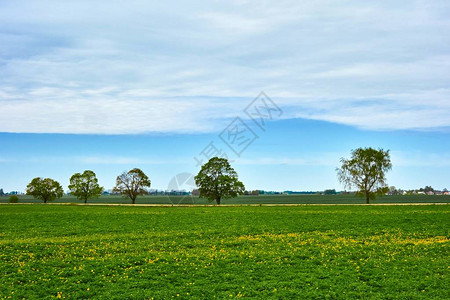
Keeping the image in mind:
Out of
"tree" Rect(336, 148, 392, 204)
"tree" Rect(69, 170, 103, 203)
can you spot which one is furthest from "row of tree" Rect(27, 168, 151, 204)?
"tree" Rect(336, 148, 392, 204)

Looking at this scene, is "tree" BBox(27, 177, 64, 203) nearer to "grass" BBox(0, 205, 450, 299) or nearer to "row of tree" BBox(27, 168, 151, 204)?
"row of tree" BBox(27, 168, 151, 204)

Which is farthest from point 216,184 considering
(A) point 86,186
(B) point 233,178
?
(A) point 86,186

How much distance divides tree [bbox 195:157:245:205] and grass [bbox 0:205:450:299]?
196 ft

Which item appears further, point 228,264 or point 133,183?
point 133,183

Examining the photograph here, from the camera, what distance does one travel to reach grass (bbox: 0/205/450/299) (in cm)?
1914

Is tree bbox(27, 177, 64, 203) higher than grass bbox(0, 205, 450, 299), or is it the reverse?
tree bbox(27, 177, 64, 203)

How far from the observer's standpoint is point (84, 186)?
402 feet

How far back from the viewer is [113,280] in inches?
828

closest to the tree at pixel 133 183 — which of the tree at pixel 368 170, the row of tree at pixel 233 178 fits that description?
the row of tree at pixel 233 178

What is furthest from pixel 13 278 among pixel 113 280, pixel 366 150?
pixel 366 150

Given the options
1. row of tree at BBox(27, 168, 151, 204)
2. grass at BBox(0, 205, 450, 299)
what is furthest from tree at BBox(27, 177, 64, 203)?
grass at BBox(0, 205, 450, 299)

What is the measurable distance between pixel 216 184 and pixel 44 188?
60.0m

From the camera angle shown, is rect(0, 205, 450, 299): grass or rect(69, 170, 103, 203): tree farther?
rect(69, 170, 103, 203): tree

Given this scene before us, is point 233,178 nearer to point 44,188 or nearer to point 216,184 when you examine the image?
point 216,184
